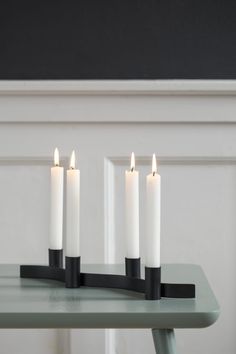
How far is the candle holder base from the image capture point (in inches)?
40.6

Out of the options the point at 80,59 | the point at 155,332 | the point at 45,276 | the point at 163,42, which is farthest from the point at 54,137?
the point at 155,332

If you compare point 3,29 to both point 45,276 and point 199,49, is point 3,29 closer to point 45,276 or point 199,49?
point 199,49

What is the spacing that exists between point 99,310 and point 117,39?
2.59 feet

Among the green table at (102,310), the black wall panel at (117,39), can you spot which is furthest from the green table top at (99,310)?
the black wall panel at (117,39)

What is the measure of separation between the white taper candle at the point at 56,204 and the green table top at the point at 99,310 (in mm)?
112

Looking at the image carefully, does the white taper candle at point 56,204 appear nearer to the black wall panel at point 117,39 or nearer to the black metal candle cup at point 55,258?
the black metal candle cup at point 55,258

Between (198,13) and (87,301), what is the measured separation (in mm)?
812

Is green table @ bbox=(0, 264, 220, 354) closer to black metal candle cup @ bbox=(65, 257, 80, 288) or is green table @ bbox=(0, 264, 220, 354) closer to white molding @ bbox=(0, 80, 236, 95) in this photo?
black metal candle cup @ bbox=(65, 257, 80, 288)

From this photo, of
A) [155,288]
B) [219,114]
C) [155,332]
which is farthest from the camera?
[219,114]

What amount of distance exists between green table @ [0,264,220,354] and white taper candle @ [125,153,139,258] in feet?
0.23

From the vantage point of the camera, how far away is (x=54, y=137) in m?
1.62

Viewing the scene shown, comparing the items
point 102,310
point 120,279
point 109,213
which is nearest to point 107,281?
point 120,279

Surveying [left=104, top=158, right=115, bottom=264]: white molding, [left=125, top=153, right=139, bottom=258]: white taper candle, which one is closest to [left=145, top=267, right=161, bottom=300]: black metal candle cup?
[left=125, top=153, right=139, bottom=258]: white taper candle

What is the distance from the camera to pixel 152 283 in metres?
1.01
